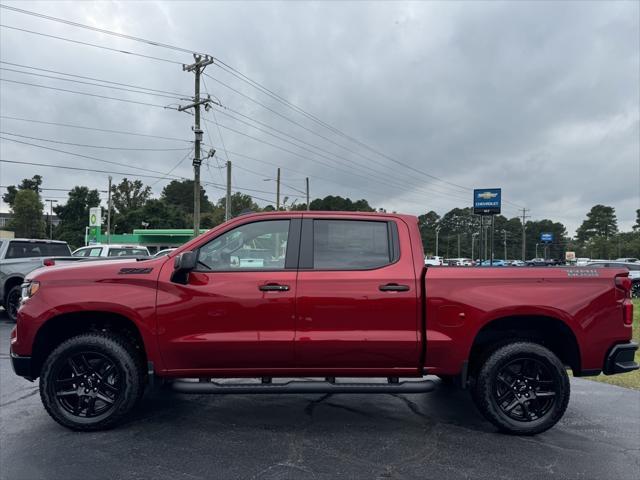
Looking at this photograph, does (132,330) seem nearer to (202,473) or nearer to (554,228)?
(202,473)

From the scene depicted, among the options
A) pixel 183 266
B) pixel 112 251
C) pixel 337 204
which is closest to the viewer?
pixel 183 266

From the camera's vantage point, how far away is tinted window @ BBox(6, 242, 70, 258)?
429 inches

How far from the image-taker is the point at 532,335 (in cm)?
442

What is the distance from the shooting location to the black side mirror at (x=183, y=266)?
3.92 metres

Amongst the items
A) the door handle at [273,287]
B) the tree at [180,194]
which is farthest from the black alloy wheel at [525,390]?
the tree at [180,194]

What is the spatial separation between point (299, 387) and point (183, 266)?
1420 millimetres

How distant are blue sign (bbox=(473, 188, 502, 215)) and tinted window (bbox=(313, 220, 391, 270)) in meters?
10.3

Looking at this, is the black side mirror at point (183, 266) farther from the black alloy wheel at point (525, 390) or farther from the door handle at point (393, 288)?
the black alloy wheel at point (525, 390)

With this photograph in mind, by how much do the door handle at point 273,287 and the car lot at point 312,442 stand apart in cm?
125

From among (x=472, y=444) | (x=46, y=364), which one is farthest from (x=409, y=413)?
(x=46, y=364)

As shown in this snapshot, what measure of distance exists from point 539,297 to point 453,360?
93cm

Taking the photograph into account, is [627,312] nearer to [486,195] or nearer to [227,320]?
[227,320]

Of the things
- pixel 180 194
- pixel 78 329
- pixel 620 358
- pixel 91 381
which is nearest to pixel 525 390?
pixel 620 358

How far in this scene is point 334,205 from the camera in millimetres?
64375
